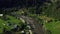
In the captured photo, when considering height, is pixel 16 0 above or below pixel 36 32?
above

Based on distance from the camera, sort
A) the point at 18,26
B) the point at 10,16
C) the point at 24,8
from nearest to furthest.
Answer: the point at 18,26 < the point at 10,16 < the point at 24,8

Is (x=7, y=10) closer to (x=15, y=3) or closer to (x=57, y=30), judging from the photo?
(x=15, y=3)

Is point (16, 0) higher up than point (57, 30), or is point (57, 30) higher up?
point (16, 0)

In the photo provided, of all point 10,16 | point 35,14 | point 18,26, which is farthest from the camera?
point 35,14

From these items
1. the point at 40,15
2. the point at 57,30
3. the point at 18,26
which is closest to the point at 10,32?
the point at 18,26

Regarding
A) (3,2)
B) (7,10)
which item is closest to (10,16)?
(7,10)

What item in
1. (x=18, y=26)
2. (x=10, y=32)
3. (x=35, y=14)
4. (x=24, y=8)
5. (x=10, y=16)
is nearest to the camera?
(x=10, y=32)

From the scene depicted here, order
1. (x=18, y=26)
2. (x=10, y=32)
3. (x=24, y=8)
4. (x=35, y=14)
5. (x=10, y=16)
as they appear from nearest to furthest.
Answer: (x=10, y=32)
(x=18, y=26)
(x=10, y=16)
(x=35, y=14)
(x=24, y=8)

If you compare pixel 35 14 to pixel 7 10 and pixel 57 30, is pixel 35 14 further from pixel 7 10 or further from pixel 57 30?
pixel 57 30

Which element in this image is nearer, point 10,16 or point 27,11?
point 10,16
